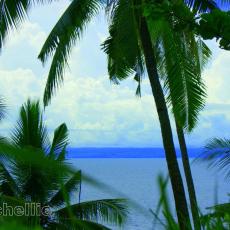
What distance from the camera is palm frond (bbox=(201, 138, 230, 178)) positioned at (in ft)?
34.5

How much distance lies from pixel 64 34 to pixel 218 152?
4149 millimetres

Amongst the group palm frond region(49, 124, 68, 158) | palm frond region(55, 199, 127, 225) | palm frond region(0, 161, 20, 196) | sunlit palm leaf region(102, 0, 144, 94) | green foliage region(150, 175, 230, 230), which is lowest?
green foliage region(150, 175, 230, 230)

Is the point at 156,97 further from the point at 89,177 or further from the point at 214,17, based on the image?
→ the point at 89,177

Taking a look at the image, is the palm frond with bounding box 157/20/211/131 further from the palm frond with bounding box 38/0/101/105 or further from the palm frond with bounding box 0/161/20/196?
the palm frond with bounding box 0/161/20/196

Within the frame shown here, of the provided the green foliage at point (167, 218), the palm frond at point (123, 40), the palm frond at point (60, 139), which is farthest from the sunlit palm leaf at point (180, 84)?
the green foliage at point (167, 218)

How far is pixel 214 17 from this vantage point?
4.86 m

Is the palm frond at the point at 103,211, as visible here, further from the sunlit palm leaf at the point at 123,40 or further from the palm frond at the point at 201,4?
the palm frond at the point at 201,4

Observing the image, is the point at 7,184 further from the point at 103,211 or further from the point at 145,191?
the point at 145,191

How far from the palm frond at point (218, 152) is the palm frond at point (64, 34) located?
11.5ft

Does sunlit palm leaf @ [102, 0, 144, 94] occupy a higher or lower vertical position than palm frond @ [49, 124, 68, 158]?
higher

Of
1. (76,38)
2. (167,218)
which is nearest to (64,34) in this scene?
(76,38)

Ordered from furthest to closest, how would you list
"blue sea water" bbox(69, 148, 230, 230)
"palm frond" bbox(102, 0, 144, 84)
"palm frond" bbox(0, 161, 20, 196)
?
"palm frond" bbox(0, 161, 20, 196) < "palm frond" bbox(102, 0, 144, 84) < "blue sea water" bbox(69, 148, 230, 230)

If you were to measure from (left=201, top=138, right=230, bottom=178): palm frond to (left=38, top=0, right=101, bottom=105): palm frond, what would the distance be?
3.49 m

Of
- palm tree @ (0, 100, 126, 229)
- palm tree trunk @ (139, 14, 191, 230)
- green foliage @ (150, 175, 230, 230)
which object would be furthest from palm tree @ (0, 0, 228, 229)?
green foliage @ (150, 175, 230, 230)
